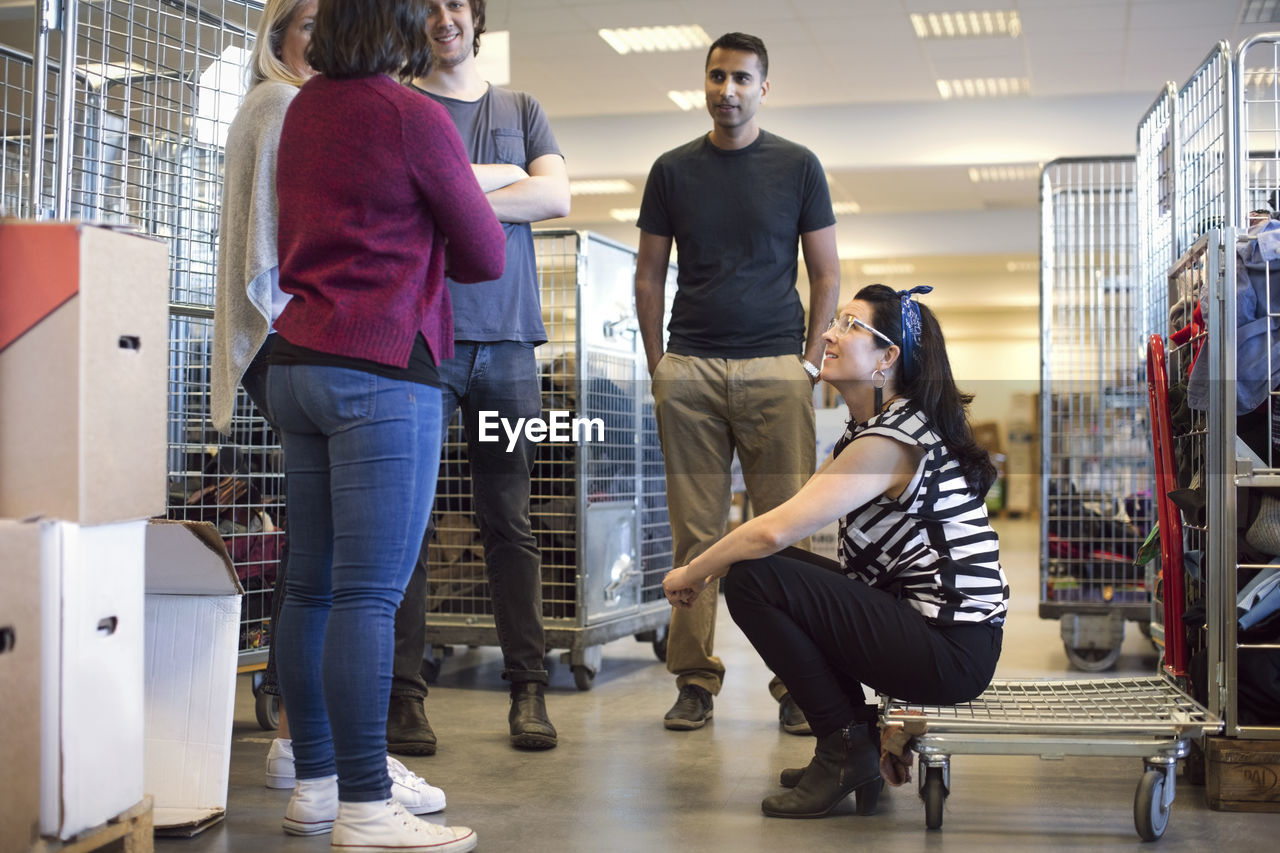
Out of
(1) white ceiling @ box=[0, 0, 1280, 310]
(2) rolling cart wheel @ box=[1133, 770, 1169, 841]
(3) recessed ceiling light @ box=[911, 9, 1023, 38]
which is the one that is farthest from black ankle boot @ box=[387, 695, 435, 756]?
(3) recessed ceiling light @ box=[911, 9, 1023, 38]

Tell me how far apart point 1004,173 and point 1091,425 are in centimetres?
742

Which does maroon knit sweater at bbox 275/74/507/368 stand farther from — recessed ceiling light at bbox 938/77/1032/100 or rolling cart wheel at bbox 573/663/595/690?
recessed ceiling light at bbox 938/77/1032/100

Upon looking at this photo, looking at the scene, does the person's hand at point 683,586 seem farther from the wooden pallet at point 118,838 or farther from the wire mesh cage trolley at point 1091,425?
the wire mesh cage trolley at point 1091,425

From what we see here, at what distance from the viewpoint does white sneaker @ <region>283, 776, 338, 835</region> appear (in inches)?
84.4

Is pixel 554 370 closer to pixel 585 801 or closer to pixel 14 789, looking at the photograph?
pixel 585 801

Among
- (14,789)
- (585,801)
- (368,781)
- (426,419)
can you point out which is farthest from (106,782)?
(585,801)

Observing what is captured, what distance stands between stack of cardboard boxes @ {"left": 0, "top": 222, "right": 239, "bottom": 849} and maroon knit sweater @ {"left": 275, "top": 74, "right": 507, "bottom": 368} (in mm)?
224

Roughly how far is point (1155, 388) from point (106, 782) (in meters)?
2.36

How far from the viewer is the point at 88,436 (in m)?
1.69

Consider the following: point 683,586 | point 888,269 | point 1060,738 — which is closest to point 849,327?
point 683,586

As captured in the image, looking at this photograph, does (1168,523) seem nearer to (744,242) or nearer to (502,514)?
(744,242)

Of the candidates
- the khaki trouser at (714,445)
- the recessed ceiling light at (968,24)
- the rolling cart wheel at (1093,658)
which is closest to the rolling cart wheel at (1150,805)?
the khaki trouser at (714,445)

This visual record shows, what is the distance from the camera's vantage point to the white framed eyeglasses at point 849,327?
2.44 m

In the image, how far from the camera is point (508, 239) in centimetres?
293
